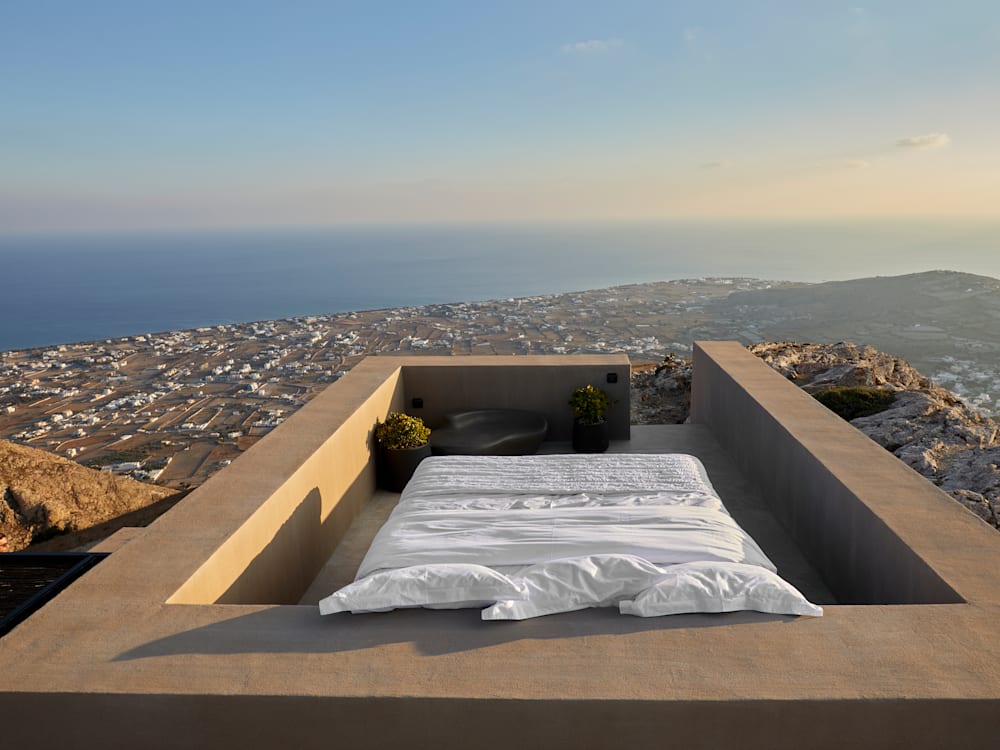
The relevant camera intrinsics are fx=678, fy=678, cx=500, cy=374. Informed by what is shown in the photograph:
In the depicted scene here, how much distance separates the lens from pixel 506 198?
48938 mm

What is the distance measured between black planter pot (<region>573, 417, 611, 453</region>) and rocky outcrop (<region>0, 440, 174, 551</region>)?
7734mm

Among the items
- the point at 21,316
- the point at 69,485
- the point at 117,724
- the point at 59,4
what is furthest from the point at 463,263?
the point at 117,724

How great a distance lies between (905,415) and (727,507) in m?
4.38

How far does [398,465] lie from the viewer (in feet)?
16.6

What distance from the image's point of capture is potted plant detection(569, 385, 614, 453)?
586 centimetres

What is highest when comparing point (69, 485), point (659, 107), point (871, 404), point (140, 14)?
point (140, 14)

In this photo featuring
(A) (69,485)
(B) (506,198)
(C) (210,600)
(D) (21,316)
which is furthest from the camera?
(D) (21,316)

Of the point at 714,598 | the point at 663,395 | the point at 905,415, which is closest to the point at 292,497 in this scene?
the point at 714,598

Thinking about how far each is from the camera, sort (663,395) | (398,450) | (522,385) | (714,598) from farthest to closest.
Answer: (663,395) → (522,385) → (398,450) → (714,598)

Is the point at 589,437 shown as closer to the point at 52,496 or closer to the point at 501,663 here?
the point at 501,663

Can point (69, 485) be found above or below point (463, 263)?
below

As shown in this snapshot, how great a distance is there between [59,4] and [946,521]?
109ft

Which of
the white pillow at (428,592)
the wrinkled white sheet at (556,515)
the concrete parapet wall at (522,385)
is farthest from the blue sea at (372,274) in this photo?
the white pillow at (428,592)

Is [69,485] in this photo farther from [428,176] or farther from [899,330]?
[428,176]
